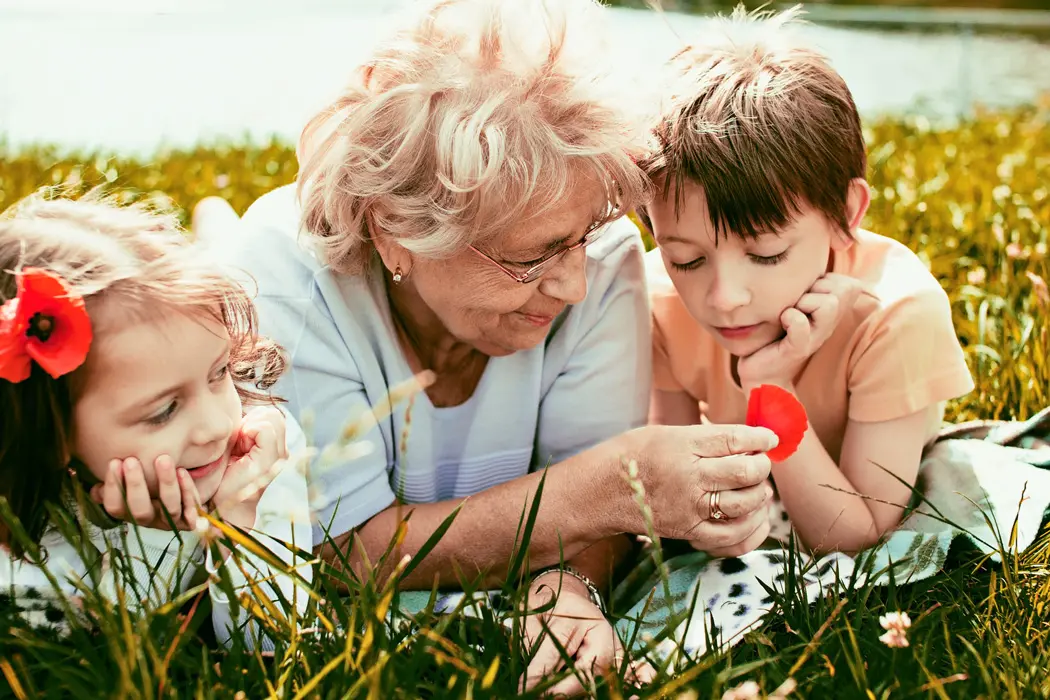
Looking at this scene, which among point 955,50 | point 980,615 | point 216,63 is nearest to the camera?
point 980,615

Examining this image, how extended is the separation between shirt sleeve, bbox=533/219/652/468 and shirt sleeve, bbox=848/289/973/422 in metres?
0.54

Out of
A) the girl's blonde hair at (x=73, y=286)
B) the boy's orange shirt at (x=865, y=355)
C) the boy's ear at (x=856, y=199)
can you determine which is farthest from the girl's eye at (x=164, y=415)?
the boy's ear at (x=856, y=199)

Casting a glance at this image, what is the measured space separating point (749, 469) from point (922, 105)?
24.1 ft

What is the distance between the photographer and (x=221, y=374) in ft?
6.66

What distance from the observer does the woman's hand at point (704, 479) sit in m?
2.22

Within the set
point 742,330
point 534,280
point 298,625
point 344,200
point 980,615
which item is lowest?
point 980,615

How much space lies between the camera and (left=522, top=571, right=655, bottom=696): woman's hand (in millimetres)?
1951

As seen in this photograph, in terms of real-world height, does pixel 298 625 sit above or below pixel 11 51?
below

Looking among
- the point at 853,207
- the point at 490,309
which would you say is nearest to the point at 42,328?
the point at 490,309

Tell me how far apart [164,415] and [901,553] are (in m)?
1.58

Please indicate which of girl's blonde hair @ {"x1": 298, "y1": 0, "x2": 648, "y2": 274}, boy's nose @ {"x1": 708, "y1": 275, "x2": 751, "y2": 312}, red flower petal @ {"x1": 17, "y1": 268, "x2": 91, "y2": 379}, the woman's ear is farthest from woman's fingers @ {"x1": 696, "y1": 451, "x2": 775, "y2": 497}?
red flower petal @ {"x1": 17, "y1": 268, "x2": 91, "y2": 379}

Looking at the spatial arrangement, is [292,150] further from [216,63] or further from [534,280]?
[534,280]

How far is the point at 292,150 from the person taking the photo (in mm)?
6211

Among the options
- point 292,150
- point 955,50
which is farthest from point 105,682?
point 955,50
